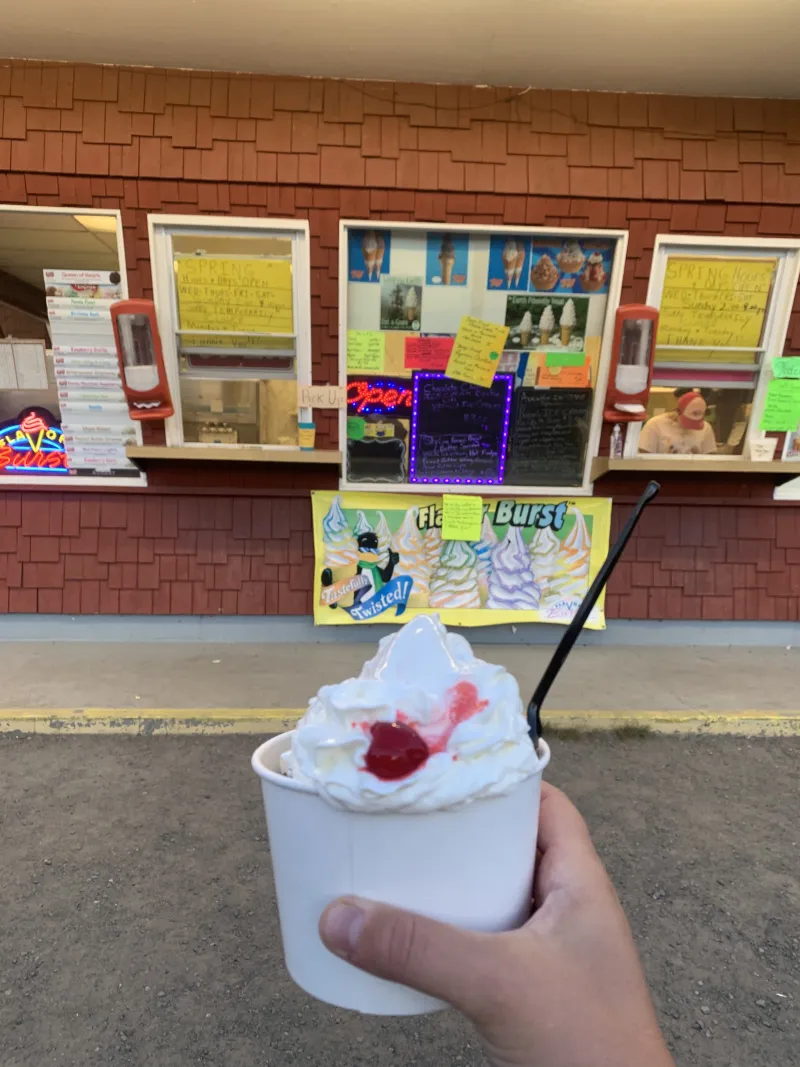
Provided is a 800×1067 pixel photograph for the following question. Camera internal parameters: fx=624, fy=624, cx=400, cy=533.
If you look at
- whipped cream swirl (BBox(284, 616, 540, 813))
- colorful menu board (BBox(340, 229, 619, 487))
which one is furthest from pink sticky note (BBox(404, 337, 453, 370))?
whipped cream swirl (BBox(284, 616, 540, 813))

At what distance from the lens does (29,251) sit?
398cm

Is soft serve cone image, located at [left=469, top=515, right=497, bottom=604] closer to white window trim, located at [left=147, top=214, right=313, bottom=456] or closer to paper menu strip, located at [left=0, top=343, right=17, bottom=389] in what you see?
white window trim, located at [left=147, top=214, right=313, bottom=456]

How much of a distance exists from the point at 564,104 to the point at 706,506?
2861 mm

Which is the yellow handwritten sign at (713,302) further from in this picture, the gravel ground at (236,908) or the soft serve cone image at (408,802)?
the soft serve cone image at (408,802)

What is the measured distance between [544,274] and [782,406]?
188 cm

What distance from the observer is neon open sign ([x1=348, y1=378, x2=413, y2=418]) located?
423cm

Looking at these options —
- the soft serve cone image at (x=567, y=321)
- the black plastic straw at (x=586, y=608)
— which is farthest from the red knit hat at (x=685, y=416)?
the black plastic straw at (x=586, y=608)

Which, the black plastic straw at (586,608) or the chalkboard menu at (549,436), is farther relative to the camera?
the chalkboard menu at (549,436)

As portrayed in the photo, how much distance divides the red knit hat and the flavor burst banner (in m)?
0.79

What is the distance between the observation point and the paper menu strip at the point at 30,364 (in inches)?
163

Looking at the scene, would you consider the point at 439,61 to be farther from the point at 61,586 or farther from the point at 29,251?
the point at 61,586

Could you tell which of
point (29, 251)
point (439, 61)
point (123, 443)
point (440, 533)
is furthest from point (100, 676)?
point (439, 61)

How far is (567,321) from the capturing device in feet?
13.8

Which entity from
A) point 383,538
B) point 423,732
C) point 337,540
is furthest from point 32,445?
point 423,732
